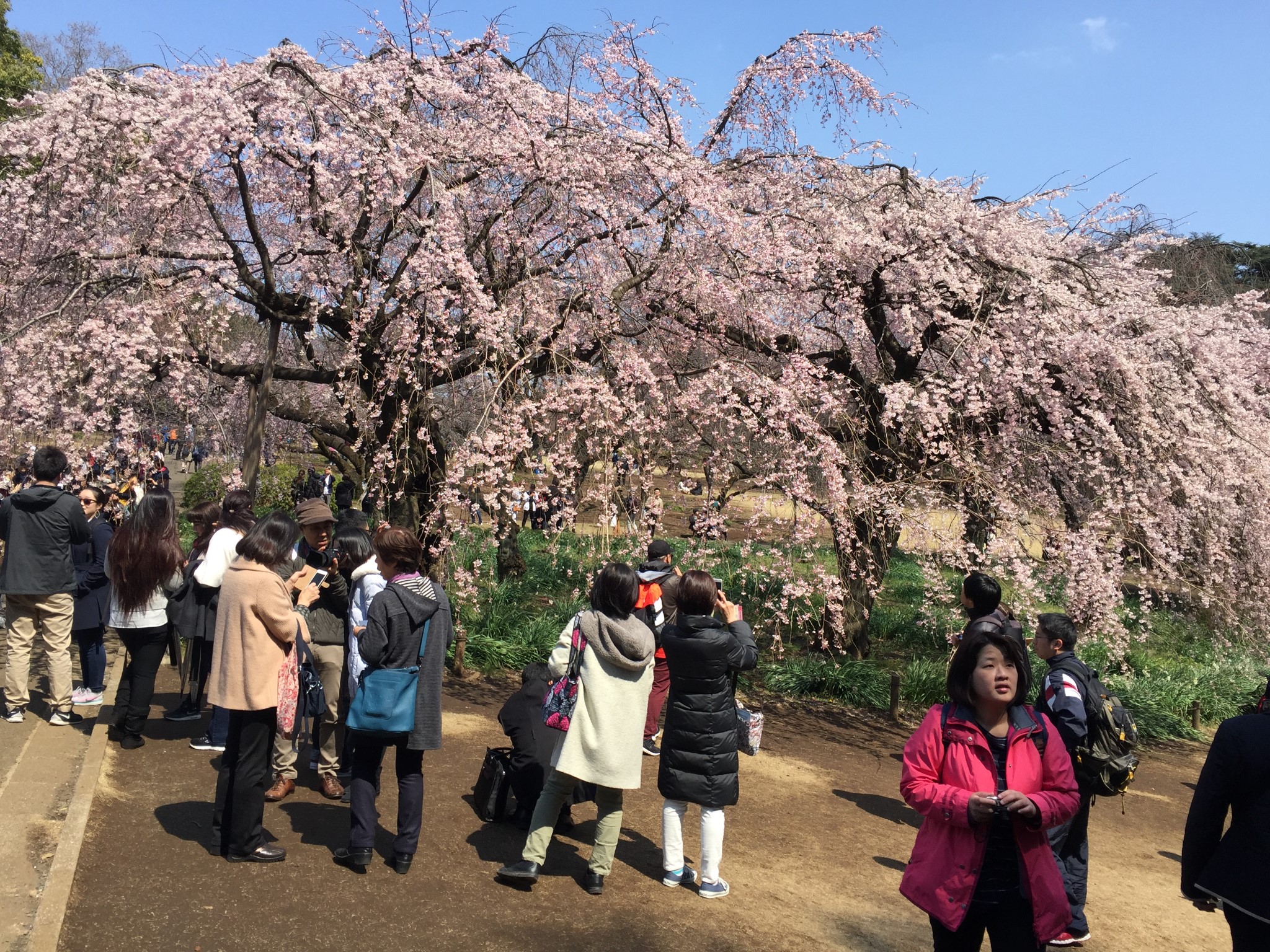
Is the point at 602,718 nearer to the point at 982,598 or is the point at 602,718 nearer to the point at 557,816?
the point at 557,816

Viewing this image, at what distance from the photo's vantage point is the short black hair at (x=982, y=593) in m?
5.52

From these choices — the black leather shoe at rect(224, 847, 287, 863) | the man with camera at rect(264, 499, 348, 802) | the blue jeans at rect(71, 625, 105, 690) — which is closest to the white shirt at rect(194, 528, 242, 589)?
the man with camera at rect(264, 499, 348, 802)

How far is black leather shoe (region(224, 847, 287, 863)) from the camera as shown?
448 centimetres

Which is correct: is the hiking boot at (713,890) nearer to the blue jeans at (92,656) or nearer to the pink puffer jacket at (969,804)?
the pink puffer jacket at (969,804)

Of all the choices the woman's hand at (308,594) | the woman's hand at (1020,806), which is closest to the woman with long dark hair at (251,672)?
the woman's hand at (308,594)

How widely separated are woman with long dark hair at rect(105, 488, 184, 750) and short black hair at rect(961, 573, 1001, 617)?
16.0ft

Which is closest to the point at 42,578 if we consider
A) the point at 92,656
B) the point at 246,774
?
the point at 92,656

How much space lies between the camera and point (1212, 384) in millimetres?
9109

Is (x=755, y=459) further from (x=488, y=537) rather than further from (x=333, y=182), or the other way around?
(x=333, y=182)

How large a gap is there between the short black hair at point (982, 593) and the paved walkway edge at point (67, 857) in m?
4.73

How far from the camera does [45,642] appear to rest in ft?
20.5

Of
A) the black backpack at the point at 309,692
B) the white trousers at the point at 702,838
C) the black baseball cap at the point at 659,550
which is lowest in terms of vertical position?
the white trousers at the point at 702,838

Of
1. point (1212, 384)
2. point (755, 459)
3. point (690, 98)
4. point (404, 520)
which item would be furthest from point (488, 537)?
point (1212, 384)

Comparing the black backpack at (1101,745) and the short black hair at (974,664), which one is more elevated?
the short black hair at (974,664)
